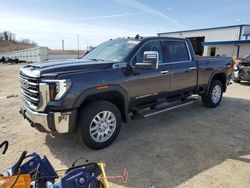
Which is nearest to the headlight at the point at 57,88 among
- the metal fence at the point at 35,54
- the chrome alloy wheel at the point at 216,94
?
the chrome alloy wheel at the point at 216,94

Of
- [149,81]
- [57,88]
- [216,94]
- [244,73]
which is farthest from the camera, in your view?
[244,73]

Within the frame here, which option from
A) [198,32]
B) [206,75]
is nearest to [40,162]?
[206,75]

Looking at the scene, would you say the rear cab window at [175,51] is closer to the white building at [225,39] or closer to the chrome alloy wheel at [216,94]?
the chrome alloy wheel at [216,94]

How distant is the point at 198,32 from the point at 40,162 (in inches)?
1442

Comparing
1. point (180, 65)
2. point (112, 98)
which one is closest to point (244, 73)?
point (180, 65)

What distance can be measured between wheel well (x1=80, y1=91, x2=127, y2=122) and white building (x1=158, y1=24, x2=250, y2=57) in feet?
82.9

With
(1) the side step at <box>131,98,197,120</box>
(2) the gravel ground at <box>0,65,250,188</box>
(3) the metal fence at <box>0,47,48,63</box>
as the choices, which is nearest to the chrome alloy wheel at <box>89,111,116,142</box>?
(2) the gravel ground at <box>0,65,250,188</box>

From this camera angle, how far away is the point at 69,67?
3.69 metres

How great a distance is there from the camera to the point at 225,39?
104 ft

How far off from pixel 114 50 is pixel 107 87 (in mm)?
1303

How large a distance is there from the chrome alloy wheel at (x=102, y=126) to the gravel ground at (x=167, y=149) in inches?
9.7

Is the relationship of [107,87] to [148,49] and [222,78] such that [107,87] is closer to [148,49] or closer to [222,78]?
[148,49]

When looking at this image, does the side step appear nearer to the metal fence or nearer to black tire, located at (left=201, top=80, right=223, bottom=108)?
black tire, located at (left=201, top=80, right=223, bottom=108)

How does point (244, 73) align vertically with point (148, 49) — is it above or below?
below
